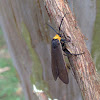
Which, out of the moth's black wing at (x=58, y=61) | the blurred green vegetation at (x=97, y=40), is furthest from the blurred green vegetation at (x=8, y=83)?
the blurred green vegetation at (x=97, y=40)

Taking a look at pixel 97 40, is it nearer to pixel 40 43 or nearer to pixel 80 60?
pixel 80 60

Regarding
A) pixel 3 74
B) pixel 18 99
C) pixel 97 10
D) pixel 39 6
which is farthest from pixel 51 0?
pixel 3 74

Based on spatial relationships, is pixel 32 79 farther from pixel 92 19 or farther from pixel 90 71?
pixel 92 19

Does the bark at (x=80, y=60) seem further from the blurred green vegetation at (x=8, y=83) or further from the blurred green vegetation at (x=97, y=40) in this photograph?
the blurred green vegetation at (x=8, y=83)

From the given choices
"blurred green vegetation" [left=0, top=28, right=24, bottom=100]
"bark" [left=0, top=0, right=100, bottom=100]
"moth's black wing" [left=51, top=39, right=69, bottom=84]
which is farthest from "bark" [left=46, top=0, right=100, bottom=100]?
"blurred green vegetation" [left=0, top=28, right=24, bottom=100]

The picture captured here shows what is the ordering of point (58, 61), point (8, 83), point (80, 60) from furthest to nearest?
point (8, 83) → point (58, 61) → point (80, 60)

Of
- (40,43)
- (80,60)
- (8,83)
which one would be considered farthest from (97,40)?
(8,83)
